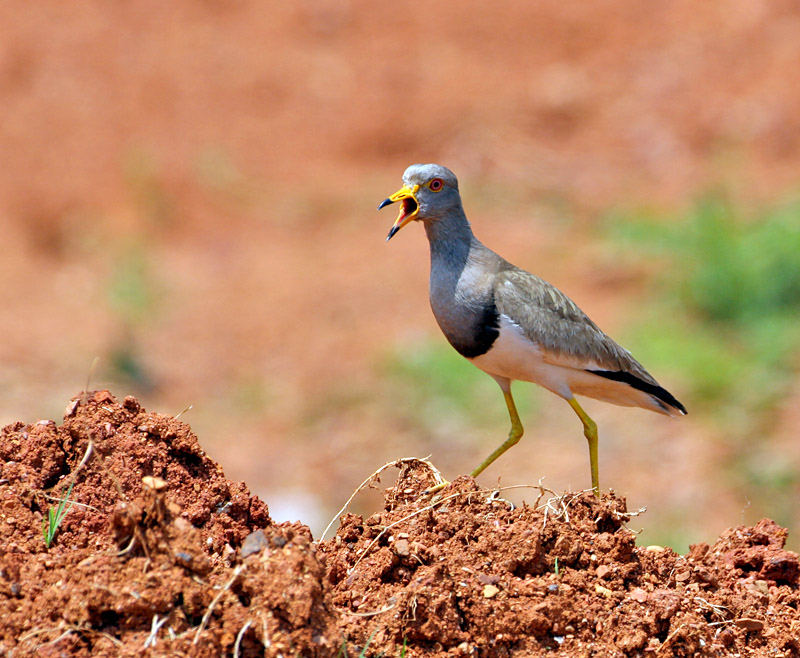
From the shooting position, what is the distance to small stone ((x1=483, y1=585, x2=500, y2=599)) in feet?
13.0

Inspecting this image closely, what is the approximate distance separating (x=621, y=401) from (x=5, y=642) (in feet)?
13.9

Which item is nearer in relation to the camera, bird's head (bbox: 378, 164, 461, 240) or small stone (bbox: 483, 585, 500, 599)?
small stone (bbox: 483, 585, 500, 599)

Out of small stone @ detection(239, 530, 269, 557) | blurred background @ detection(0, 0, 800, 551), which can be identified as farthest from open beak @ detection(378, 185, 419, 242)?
blurred background @ detection(0, 0, 800, 551)

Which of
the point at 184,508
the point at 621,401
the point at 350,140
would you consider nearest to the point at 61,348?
the point at 350,140

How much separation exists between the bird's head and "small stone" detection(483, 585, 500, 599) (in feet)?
8.48

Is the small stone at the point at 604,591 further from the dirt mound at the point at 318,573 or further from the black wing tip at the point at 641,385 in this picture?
the black wing tip at the point at 641,385

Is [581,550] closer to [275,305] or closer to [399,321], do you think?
[399,321]

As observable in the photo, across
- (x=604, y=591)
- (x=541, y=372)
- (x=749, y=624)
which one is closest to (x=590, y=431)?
(x=541, y=372)

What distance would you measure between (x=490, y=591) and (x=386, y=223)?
13962 millimetres

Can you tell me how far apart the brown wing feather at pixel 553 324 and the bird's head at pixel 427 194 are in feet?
1.61

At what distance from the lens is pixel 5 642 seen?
3506mm

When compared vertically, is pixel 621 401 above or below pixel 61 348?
below

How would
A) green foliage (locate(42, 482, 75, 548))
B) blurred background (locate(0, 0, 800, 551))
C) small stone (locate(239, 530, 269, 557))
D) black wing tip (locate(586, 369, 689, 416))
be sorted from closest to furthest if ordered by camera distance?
small stone (locate(239, 530, 269, 557)) < green foliage (locate(42, 482, 75, 548)) < black wing tip (locate(586, 369, 689, 416)) < blurred background (locate(0, 0, 800, 551))

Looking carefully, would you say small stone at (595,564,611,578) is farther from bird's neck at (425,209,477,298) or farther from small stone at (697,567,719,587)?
bird's neck at (425,209,477,298)
